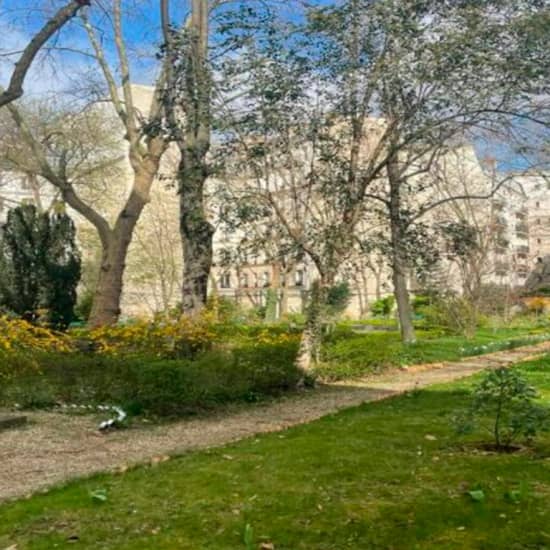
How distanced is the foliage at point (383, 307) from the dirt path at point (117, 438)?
22727 millimetres

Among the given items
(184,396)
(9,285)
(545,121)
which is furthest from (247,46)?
(9,285)

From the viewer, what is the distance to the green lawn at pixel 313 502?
315 cm

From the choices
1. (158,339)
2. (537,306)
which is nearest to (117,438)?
(158,339)

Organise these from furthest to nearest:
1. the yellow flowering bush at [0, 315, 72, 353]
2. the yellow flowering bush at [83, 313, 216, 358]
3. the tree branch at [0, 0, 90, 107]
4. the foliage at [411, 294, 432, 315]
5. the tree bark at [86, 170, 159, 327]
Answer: the foliage at [411, 294, 432, 315] < the tree bark at [86, 170, 159, 327] < the tree branch at [0, 0, 90, 107] < the yellow flowering bush at [83, 313, 216, 358] < the yellow flowering bush at [0, 315, 72, 353]

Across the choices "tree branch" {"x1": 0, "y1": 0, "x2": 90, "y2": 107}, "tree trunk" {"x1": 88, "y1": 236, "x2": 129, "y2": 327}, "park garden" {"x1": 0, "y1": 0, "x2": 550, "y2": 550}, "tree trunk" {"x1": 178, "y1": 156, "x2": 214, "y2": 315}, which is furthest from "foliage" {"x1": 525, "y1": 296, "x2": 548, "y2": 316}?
"tree branch" {"x1": 0, "y1": 0, "x2": 90, "y2": 107}

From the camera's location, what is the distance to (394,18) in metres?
8.62

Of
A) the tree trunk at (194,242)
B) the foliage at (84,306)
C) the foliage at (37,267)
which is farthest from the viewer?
the foliage at (84,306)

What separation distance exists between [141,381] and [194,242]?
4.12m

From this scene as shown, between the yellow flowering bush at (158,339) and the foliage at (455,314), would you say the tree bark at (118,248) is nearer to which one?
the yellow flowering bush at (158,339)

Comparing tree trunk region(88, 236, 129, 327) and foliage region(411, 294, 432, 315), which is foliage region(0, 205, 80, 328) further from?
foliage region(411, 294, 432, 315)

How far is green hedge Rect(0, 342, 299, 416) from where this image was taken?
24.3 ft

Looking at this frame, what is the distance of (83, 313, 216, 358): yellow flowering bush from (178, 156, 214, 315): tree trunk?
5.57ft

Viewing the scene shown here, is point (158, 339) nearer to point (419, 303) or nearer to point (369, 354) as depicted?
point (369, 354)

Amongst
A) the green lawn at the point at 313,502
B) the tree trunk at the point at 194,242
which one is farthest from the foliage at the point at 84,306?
the green lawn at the point at 313,502
